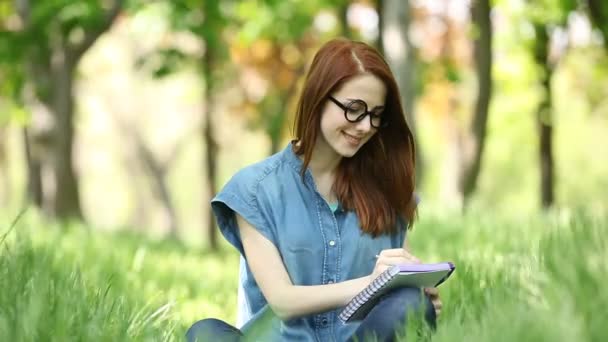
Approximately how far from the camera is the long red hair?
12.0ft

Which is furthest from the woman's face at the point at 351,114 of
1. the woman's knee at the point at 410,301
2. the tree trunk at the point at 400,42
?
the tree trunk at the point at 400,42

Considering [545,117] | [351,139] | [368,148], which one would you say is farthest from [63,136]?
[351,139]

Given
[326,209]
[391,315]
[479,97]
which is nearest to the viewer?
[391,315]

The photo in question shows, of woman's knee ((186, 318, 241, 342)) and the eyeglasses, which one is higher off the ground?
the eyeglasses

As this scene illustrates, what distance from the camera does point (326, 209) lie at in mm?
3834

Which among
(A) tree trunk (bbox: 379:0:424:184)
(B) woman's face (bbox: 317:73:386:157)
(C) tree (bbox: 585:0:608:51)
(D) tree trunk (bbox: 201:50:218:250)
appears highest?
(C) tree (bbox: 585:0:608:51)

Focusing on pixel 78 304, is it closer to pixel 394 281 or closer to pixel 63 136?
pixel 394 281

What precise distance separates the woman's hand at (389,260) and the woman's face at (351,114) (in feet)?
1.35

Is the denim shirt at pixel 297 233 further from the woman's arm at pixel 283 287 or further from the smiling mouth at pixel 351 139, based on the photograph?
the smiling mouth at pixel 351 139

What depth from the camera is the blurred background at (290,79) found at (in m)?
13.1

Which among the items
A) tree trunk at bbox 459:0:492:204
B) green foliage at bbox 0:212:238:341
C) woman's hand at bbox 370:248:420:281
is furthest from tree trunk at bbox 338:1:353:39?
woman's hand at bbox 370:248:420:281

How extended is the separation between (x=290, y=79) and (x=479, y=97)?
708cm

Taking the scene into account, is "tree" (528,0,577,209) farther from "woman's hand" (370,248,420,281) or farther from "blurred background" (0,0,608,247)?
"woman's hand" (370,248,420,281)

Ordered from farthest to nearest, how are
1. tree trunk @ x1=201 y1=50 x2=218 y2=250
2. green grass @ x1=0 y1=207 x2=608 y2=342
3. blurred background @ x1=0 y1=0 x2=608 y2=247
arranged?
tree trunk @ x1=201 y1=50 x2=218 y2=250 → blurred background @ x1=0 y1=0 x2=608 y2=247 → green grass @ x1=0 y1=207 x2=608 y2=342
